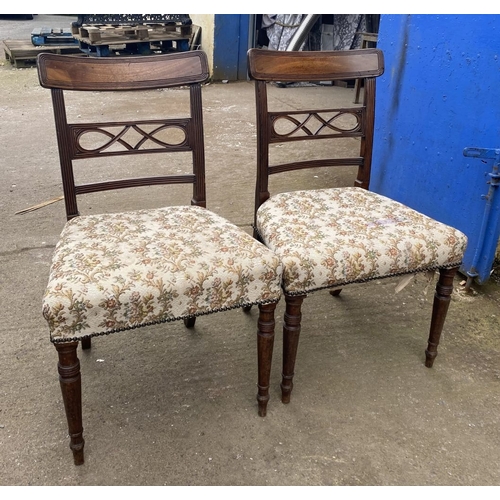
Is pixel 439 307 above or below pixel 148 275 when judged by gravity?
below

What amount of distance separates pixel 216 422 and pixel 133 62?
3.81 feet

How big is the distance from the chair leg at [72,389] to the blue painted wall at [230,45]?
18.3 feet

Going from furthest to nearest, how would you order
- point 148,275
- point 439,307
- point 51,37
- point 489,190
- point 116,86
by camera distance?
point 51,37
point 489,190
point 439,307
point 116,86
point 148,275

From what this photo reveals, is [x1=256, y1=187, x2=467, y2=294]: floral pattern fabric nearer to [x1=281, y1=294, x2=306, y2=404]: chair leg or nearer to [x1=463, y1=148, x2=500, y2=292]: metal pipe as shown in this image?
[x1=281, y1=294, x2=306, y2=404]: chair leg

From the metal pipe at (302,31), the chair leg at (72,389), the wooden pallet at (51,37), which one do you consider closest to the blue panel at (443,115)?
the chair leg at (72,389)

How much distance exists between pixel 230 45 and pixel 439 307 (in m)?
5.40

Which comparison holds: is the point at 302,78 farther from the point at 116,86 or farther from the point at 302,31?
the point at 302,31

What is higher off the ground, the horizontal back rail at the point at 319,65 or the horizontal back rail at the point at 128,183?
the horizontal back rail at the point at 319,65

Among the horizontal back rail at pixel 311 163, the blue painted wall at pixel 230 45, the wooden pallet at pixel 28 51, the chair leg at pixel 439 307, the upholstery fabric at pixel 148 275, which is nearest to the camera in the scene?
the upholstery fabric at pixel 148 275

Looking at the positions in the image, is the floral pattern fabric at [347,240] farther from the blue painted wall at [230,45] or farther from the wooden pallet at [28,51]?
the wooden pallet at [28,51]

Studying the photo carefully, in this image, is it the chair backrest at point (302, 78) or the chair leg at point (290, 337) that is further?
the chair backrest at point (302, 78)

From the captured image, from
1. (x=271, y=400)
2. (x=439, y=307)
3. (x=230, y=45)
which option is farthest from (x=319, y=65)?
(x=230, y=45)

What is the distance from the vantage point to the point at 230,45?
6.27 meters

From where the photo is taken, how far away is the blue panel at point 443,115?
6.71 ft
